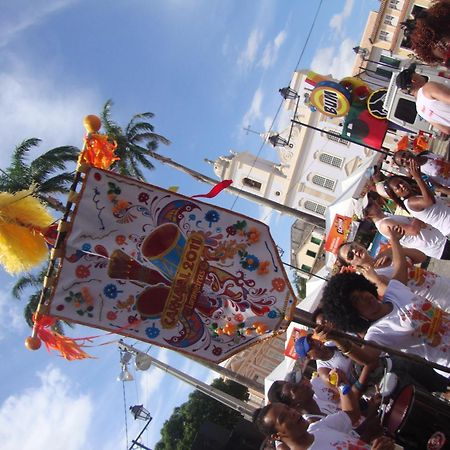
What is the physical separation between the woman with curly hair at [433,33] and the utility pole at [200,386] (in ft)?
36.1

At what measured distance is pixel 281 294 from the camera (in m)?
5.25

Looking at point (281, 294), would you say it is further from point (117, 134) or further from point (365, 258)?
point (117, 134)

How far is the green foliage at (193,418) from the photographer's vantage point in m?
29.4

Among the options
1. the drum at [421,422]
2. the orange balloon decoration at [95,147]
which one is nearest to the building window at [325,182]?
the orange balloon decoration at [95,147]

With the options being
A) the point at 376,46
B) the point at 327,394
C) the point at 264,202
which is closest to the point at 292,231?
the point at 376,46

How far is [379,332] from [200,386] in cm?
994

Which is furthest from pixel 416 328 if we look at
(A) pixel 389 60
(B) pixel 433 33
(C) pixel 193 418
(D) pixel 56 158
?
(A) pixel 389 60

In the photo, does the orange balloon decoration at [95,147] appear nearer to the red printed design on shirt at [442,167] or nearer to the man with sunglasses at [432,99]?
the man with sunglasses at [432,99]

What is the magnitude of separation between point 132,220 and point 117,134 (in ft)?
41.2

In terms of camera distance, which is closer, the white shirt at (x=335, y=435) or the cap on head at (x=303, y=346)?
the white shirt at (x=335, y=435)

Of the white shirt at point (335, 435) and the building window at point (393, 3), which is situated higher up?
the building window at point (393, 3)

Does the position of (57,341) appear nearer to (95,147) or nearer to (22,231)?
(22,231)

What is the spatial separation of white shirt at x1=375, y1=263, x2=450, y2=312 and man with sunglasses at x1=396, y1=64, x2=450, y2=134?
1855 mm

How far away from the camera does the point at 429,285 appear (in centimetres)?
584
